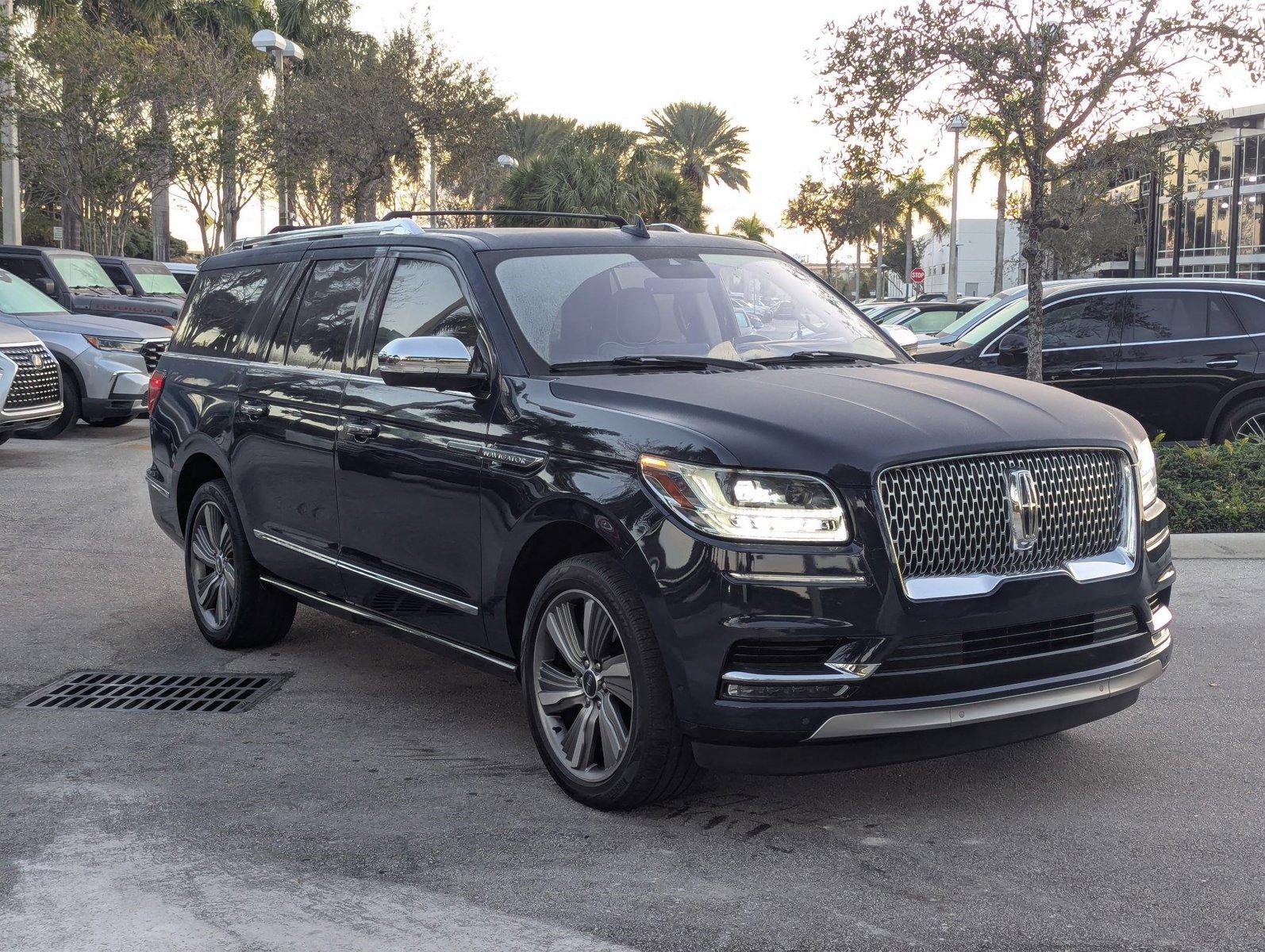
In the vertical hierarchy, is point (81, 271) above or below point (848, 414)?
above

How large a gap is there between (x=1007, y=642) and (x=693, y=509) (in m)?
0.97

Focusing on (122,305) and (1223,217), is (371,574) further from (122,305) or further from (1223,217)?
(1223,217)

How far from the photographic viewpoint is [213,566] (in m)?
6.96

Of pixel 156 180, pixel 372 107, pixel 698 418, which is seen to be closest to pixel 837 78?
pixel 698 418

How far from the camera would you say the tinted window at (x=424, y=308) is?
529 cm

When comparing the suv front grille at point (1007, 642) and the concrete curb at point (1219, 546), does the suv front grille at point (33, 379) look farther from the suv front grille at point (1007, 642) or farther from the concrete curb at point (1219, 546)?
the suv front grille at point (1007, 642)

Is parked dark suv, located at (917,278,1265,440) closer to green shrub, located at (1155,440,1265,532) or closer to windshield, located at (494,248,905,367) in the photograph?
green shrub, located at (1155,440,1265,532)

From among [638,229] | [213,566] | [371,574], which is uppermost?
[638,229]

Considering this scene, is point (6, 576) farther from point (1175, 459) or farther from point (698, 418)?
point (1175, 459)

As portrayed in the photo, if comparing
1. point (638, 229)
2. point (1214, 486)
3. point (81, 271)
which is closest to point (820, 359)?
point (638, 229)

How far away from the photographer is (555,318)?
5195mm

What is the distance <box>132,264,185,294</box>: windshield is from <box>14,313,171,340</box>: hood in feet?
18.8

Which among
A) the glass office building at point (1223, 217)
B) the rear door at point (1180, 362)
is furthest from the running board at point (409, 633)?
the glass office building at point (1223, 217)

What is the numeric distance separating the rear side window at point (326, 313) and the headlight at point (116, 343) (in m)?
11.3
